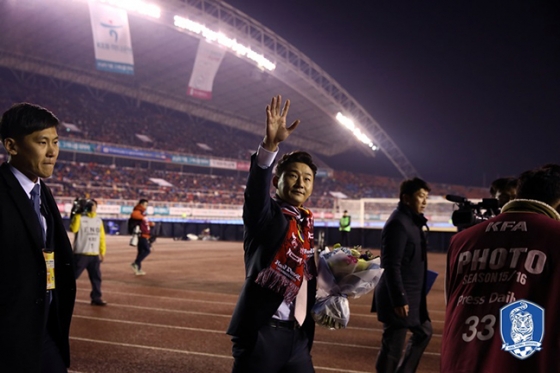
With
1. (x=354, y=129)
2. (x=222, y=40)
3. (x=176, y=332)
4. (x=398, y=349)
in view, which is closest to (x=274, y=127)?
(x=398, y=349)

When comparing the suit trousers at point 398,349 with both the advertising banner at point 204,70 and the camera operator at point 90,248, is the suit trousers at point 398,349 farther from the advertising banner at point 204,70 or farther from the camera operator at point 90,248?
the advertising banner at point 204,70

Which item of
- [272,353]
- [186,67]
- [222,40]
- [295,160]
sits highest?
[186,67]

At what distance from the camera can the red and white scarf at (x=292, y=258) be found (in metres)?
2.59

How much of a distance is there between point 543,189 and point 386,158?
2294 inches

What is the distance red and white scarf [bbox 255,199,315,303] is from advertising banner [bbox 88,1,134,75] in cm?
2277

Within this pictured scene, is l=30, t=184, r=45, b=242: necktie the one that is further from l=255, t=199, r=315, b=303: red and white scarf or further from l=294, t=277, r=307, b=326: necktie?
l=294, t=277, r=307, b=326: necktie

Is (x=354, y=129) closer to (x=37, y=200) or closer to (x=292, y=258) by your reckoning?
(x=292, y=258)

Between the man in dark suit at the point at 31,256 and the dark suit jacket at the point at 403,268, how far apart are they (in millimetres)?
2589

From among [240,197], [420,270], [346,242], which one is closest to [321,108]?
[240,197]

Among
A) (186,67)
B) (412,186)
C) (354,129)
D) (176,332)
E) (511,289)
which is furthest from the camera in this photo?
(354,129)

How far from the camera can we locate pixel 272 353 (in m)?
2.65

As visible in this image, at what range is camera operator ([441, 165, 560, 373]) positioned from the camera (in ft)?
7.49

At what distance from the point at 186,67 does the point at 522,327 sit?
41.8m

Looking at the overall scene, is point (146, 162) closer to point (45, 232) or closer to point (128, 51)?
point (128, 51)
